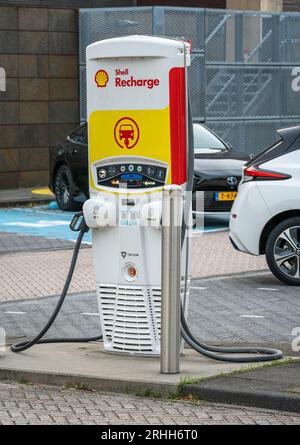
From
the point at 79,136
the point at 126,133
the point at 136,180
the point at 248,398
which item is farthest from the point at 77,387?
the point at 79,136

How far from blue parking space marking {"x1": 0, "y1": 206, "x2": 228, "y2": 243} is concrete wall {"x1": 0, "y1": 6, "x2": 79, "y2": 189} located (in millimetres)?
2657

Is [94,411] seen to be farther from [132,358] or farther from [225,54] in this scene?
[225,54]

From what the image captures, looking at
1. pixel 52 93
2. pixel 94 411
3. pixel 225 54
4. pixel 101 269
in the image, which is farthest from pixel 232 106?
pixel 94 411

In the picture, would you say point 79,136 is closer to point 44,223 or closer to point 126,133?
point 44,223

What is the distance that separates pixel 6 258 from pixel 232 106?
1113cm

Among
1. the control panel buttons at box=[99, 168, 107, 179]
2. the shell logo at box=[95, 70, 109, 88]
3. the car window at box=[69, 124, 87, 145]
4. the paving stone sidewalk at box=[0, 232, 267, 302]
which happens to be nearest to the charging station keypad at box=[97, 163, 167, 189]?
the control panel buttons at box=[99, 168, 107, 179]

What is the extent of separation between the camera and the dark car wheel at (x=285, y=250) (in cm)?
1295

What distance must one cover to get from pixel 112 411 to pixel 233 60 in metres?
18.9

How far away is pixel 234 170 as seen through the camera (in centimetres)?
1864

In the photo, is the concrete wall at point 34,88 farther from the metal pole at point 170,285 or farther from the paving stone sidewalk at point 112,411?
the paving stone sidewalk at point 112,411

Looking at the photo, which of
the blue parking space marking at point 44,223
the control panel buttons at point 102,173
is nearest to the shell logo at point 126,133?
the control panel buttons at point 102,173

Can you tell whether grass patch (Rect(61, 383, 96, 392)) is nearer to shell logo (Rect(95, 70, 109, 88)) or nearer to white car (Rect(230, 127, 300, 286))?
shell logo (Rect(95, 70, 109, 88))

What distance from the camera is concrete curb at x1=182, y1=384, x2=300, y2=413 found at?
295 inches

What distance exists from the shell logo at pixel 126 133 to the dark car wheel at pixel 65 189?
11.9m
